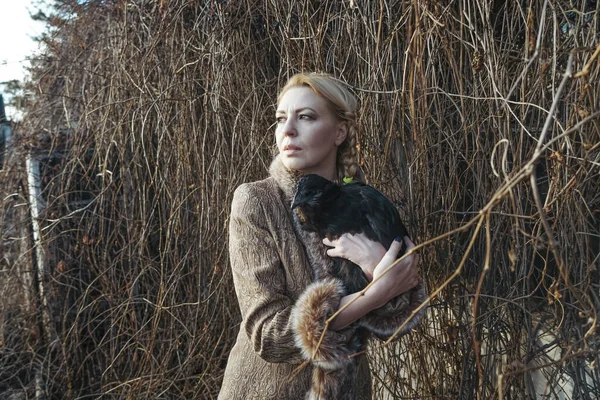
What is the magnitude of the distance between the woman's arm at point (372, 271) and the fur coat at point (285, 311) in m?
0.04

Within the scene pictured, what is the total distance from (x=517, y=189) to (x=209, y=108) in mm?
1453

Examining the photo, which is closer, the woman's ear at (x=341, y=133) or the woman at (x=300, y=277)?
the woman at (x=300, y=277)

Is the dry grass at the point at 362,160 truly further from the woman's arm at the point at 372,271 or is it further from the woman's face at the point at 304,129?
the woman's face at the point at 304,129

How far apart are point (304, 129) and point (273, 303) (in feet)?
1.50

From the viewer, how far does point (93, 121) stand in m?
3.29

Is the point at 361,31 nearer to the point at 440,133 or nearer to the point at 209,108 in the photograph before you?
the point at 440,133

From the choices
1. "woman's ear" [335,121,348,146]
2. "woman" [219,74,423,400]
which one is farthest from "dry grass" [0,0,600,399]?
"woman's ear" [335,121,348,146]

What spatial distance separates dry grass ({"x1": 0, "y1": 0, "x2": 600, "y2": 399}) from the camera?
1949 mm

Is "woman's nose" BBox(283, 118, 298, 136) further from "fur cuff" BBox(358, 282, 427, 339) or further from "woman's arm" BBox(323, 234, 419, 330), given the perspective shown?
"fur cuff" BBox(358, 282, 427, 339)

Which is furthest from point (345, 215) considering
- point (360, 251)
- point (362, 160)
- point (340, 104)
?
point (362, 160)

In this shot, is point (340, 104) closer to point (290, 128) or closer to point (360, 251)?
point (290, 128)

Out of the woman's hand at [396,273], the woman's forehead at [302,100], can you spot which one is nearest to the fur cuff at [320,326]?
the woman's hand at [396,273]

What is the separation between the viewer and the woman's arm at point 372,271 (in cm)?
144

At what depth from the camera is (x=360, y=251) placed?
1.48 m
